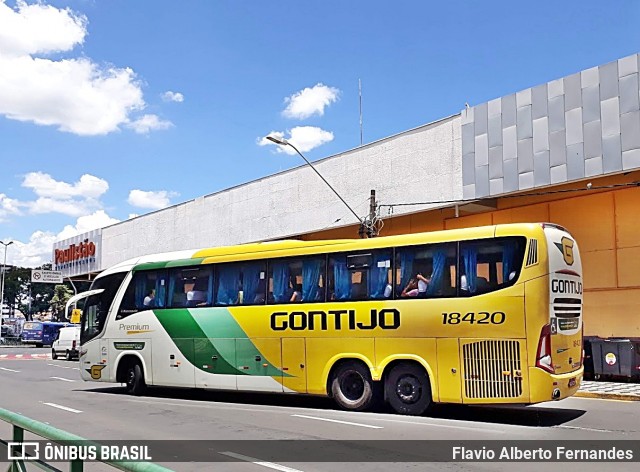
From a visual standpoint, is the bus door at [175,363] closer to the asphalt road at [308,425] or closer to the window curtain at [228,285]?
the asphalt road at [308,425]

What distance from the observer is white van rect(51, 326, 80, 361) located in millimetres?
37281

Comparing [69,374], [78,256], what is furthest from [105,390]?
[78,256]

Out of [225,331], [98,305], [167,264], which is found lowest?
[225,331]

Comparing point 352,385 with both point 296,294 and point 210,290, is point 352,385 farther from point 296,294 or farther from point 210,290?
point 210,290

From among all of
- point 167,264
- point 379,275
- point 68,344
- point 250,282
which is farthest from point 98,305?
point 68,344

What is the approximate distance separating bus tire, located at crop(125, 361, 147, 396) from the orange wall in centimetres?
1323

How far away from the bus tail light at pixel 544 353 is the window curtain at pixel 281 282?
538cm

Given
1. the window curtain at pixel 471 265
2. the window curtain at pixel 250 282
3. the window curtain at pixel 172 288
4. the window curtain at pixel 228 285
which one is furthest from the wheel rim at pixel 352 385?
the window curtain at pixel 172 288

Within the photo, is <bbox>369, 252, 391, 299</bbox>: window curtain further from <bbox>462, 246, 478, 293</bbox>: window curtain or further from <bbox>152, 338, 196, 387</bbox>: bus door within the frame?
<bbox>152, 338, 196, 387</bbox>: bus door

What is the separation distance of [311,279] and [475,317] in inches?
147

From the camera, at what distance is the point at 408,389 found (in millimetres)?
13000

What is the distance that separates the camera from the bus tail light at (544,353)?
37.0 ft

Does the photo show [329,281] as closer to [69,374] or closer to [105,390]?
[105,390]

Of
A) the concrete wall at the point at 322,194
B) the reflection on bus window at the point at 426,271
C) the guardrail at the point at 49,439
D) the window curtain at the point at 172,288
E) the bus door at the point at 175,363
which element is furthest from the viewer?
the concrete wall at the point at 322,194
